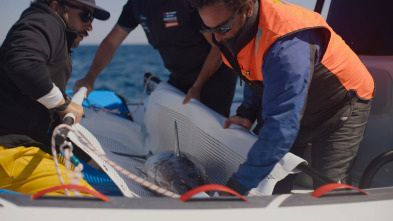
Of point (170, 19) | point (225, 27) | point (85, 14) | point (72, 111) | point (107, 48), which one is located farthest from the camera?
point (107, 48)

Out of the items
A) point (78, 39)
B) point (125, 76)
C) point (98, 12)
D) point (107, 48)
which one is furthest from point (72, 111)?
point (125, 76)

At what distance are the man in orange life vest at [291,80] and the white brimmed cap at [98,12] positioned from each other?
633 millimetres

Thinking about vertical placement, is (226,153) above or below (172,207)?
below

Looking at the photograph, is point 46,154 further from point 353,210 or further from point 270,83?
point 353,210

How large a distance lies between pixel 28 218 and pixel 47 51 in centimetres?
72

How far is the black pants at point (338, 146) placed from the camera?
63.2 inches

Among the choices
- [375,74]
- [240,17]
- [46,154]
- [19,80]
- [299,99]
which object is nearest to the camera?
[299,99]

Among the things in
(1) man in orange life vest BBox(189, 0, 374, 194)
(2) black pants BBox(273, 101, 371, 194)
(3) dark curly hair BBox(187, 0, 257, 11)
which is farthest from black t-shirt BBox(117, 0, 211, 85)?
(2) black pants BBox(273, 101, 371, 194)

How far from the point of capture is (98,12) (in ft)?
6.03

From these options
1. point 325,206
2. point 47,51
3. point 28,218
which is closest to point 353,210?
point 325,206

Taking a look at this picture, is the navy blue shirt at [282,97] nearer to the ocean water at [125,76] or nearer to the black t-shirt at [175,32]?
the black t-shirt at [175,32]

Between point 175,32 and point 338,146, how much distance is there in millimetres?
1184

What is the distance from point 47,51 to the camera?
144cm

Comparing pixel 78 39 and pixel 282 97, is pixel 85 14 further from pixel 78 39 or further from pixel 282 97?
pixel 282 97
